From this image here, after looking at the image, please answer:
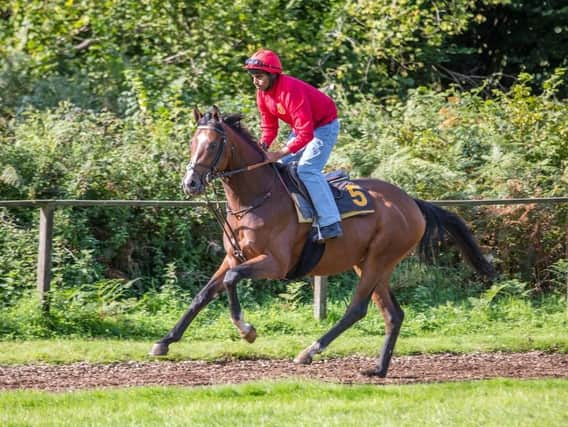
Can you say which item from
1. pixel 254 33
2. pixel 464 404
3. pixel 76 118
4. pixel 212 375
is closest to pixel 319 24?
pixel 254 33

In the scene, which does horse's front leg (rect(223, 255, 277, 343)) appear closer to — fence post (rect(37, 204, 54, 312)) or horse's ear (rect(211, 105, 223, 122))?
horse's ear (rect(211, 105, 223, 122))

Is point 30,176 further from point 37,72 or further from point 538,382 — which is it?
point 538,382

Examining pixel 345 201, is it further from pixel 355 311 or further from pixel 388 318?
pixel 388 318

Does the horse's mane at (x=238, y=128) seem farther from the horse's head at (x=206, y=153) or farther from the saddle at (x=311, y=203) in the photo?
the saddle at (x=311, y=203)

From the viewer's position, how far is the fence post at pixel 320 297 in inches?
476

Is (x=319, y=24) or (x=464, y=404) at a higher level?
(x=319, y=24)

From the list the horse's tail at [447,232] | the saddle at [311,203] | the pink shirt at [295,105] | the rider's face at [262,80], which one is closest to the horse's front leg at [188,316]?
the saddle at [311,203]

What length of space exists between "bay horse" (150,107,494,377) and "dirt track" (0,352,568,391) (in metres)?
0.29

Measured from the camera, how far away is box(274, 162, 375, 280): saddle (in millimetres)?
9422

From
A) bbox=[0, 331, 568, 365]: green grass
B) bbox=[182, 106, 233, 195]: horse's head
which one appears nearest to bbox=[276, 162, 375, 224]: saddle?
bbox=[182, 106, 233, 195]: horse's head

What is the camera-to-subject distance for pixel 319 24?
20.2 metres

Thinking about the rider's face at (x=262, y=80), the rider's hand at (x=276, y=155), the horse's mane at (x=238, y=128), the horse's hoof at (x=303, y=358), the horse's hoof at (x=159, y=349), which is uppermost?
the rider's face at (x=262, y=80)

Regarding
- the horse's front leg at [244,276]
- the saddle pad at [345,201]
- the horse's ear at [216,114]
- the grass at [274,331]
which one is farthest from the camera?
the grass at [274,331]

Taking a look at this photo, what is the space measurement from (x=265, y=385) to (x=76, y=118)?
7564 mm
